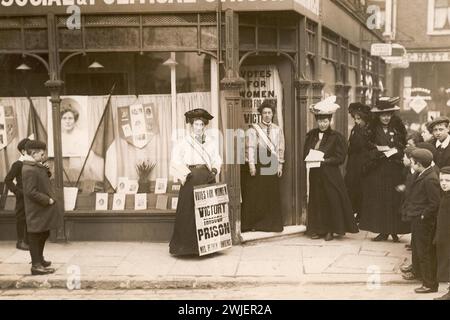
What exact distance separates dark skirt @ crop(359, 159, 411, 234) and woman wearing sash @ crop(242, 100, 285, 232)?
1396mm

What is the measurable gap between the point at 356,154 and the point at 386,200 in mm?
1271

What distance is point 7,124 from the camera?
9391mm

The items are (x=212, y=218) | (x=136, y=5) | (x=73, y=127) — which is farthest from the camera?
(x=73, y=127)

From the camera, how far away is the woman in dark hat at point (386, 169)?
884 cm

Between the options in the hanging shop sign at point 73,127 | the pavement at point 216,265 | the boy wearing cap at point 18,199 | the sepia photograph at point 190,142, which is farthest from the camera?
the hanging shop sign at point 73,127

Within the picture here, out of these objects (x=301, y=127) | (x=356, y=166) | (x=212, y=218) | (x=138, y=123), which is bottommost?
(x=212, y=218)

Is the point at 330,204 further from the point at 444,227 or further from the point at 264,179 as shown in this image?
the point at 444,227

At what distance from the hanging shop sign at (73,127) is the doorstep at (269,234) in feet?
9.11

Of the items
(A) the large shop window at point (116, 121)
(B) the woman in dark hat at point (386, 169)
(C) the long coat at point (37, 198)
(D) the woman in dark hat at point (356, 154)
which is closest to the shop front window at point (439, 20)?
(D) the woman in dark hat at point (356, 154)

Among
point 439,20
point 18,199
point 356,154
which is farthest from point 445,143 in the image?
point 439,20

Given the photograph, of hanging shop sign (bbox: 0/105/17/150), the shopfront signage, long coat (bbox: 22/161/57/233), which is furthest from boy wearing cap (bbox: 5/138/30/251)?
the shopfront signage

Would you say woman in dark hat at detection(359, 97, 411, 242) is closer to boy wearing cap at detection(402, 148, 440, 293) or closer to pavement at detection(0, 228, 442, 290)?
pavement at detection(0, 228, 442, 290)

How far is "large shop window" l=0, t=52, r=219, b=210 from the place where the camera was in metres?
9.14

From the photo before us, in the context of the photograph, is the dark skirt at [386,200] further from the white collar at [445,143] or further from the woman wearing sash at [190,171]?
the woman wearing sash at [190,171]
